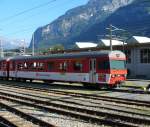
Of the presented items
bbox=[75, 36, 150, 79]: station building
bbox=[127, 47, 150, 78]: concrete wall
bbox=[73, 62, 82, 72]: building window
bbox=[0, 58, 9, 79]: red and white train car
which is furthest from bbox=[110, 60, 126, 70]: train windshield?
bbox=[127, 47, 150, 78]: concrete wall

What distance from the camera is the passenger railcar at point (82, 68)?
97.8 feet

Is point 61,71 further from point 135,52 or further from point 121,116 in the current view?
point 135,52

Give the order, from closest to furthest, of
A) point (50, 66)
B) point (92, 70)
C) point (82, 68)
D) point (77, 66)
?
point (92, 70), point (82, 68), point (77, 66), point (50, 66)

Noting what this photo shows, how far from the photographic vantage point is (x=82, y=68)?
31.8m

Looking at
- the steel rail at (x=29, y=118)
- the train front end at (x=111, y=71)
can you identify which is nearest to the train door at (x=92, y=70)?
the train front end at (x=111, y=71)

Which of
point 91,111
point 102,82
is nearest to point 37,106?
point 91,111

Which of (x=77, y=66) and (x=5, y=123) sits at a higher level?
(x=77, y=66)

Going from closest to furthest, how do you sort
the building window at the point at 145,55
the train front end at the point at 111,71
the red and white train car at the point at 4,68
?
1. the train front end at the point at 111,71
2. the red and white train car at the point at 4,68
3. the building window at the point at 145,55

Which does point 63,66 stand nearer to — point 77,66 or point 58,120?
point 77,66

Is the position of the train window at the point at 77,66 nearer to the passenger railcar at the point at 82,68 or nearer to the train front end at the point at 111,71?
the passenger railcar at the point at 82,68

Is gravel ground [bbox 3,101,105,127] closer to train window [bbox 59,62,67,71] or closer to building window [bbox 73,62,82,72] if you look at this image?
building window [bbox 73,62,82,72]

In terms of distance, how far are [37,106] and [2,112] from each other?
95.1 inches

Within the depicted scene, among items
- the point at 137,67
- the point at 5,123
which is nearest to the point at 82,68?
the point at 5,123

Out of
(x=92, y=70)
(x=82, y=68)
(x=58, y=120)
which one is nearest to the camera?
(x=58, y=120)
